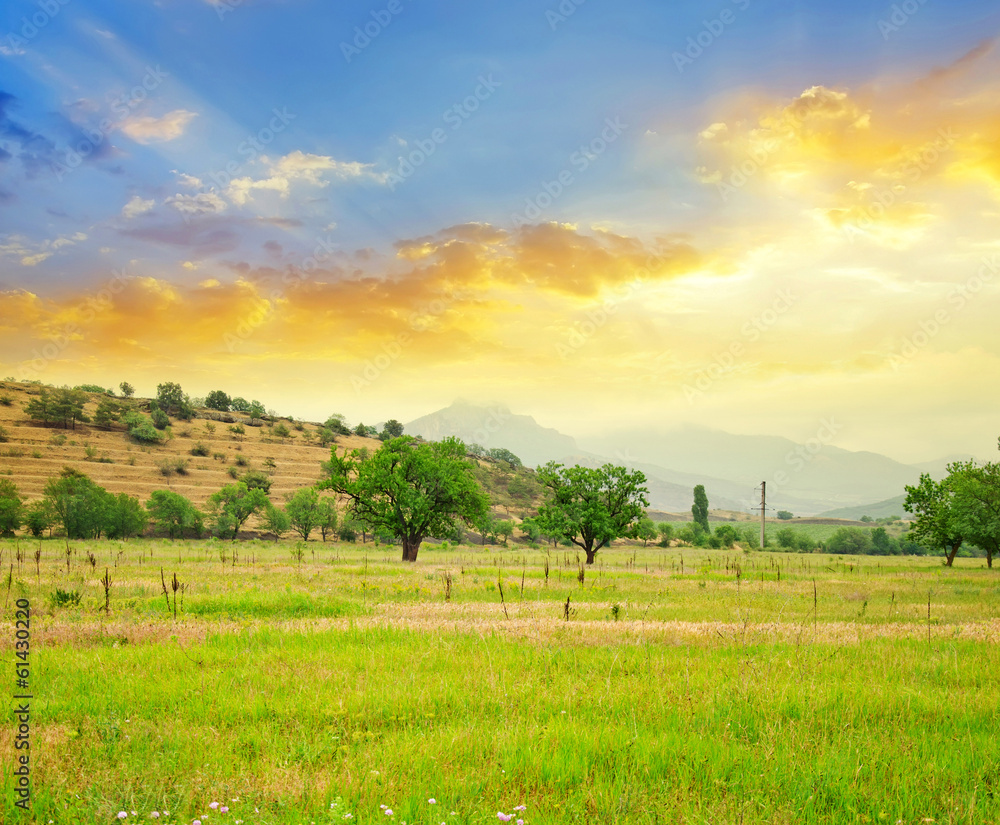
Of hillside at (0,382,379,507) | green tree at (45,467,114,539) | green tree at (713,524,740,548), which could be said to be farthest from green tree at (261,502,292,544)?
green tree at (713,524,740,548)

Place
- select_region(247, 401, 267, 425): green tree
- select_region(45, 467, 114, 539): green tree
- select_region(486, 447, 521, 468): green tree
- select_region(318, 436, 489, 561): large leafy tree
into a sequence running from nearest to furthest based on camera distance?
select_region(318, 436, 489, 561): large leafy tree → select_region(45, 467, 114, 539): green tree → select_region(247, 401, 267, 425): green tree → select_region(486, 447, 521, 468): green tree

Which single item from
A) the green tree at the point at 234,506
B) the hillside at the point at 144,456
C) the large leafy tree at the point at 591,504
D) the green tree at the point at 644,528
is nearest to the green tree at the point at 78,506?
the green tree at the point at 234,506

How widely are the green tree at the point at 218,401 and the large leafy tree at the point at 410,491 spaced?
5669 inches

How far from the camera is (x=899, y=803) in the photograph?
4820 millimetres

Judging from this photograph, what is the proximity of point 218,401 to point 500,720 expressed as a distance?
182235mm

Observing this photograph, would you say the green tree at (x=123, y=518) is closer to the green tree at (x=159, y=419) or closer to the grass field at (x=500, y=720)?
the green tree at (x=159, y=419)

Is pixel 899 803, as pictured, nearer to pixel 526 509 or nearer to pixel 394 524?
pixel 394 524

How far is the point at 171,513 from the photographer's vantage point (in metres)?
74.2

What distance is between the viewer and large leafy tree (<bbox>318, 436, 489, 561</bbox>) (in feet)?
132

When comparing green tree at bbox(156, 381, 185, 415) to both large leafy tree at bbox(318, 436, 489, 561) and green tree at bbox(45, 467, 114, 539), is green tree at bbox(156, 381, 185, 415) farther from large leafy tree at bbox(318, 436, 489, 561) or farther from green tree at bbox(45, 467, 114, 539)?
large leafy tree at bbox(318, 436, 489, 561)

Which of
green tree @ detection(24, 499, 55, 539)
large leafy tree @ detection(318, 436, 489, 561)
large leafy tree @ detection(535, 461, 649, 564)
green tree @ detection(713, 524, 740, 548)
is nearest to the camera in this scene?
large leafy tree @ detection(318, 436, 489, 561)

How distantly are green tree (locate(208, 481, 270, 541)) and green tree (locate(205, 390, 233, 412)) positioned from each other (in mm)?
92727

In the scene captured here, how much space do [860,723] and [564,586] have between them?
1642 cm

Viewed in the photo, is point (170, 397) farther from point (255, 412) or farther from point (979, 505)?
point (979, 505)
